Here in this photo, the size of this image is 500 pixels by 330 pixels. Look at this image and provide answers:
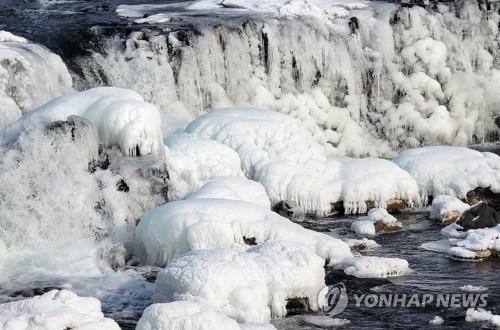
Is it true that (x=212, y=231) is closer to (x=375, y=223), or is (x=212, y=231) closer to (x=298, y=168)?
(x=375, y=223)

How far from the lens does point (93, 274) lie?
12.4 meters

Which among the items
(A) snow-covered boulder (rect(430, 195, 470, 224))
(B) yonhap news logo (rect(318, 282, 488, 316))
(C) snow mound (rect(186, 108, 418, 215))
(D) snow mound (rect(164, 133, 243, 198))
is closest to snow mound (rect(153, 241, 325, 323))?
(B) yonhap news logo (rect(318, 282, 488, 316))

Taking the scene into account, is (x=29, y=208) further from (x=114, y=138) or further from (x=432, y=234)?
(x=432, y=234)

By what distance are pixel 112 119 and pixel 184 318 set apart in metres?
5.72

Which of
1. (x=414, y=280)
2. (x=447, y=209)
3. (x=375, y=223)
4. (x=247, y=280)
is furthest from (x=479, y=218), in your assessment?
(x=247, y=280)

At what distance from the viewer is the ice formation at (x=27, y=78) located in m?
16.3

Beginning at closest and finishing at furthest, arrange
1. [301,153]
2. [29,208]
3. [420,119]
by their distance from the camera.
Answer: [29,208], [301,153], [420,119]

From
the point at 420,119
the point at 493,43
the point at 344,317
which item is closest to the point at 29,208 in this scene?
the point at 344,317

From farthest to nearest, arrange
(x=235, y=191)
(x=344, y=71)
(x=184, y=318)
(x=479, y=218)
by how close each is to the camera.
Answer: (x=344, y=71)
(x=235, y=191)
(x=479, y=218)
(x=184, y=318)

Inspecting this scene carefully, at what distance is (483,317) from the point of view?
10.5 m

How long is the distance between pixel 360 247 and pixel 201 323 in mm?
5402

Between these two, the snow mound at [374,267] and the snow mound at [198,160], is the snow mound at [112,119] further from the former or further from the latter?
the snow mound at [374,267]

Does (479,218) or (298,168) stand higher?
(298,168)

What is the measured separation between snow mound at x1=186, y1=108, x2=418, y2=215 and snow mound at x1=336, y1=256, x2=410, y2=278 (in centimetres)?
380
